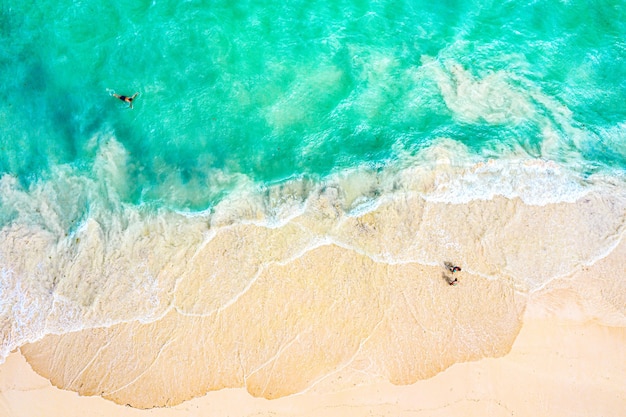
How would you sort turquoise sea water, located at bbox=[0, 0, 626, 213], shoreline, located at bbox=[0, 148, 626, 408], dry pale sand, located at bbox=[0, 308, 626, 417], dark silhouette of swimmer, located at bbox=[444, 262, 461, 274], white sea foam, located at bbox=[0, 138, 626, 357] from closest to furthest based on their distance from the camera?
dry pale sand, located at bbox=[0, 308, 626, 417] < shoreline, located at bbox=[0, 148, 626, 408] < dark silhouette of swimmer, located at bbox=[444, 262, 461, 274] < white sea foam, located at bbox=[0, 138, 626, 357] < turquoise sea water, located at bbox=[0, 0, 626, 213]

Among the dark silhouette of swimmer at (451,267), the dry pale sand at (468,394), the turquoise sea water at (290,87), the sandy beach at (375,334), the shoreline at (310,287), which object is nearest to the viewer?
the dry pale sand at (468,394)

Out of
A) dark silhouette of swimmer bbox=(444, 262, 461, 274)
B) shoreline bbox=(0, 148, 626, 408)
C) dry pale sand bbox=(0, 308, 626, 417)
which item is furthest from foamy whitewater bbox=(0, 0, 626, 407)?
dry pale sand bbox=(0, 308, 626, 417)

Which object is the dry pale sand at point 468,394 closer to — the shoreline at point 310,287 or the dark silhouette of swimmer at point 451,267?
the shoreline at point 310,287

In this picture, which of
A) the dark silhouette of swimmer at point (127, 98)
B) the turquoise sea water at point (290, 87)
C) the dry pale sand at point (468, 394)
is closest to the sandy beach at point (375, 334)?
the dry pale sand at point (468, 394)

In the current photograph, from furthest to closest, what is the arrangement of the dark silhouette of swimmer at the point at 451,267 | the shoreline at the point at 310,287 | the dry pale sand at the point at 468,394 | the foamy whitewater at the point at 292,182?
the dark silhouette of swimmer at the point at 451,267 < the foamy whitewater at the point at 292,182 < the shoreline at the point at 310,287 < the dry pale sand at the point at 468,394

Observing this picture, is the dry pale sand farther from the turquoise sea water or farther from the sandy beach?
the turquoise sea water

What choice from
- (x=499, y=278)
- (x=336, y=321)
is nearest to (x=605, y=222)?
(x=499, y=278)
